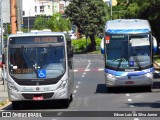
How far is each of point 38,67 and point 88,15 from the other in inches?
2836

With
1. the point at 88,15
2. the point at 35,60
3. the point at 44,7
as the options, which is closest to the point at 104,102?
the point at 35,60

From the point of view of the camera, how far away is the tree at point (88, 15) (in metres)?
92.0

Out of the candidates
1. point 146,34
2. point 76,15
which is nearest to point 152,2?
point 146,34

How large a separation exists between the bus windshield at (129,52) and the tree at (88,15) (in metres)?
65.0

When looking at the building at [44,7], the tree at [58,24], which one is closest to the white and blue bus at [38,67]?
the tree at [58,24]

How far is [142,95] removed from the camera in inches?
1006

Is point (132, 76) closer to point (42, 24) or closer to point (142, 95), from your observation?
point (142, 95)

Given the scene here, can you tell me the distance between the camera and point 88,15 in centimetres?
9225

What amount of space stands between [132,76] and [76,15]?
66786mm

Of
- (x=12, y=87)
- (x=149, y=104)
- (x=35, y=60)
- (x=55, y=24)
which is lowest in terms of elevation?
(x=55, y=24)

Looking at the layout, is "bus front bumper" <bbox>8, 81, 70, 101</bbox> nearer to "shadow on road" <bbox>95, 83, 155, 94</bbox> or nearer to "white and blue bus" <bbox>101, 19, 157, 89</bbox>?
"white and blue bus" <bbox>101, 19, 157, 89</bbox>

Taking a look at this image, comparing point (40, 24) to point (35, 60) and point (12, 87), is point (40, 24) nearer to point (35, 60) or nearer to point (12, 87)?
point (35, 60)

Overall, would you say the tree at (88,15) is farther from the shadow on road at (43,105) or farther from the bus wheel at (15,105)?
the bus wheel at (15,105)

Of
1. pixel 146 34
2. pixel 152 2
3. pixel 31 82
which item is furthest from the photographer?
pixel 152 2
